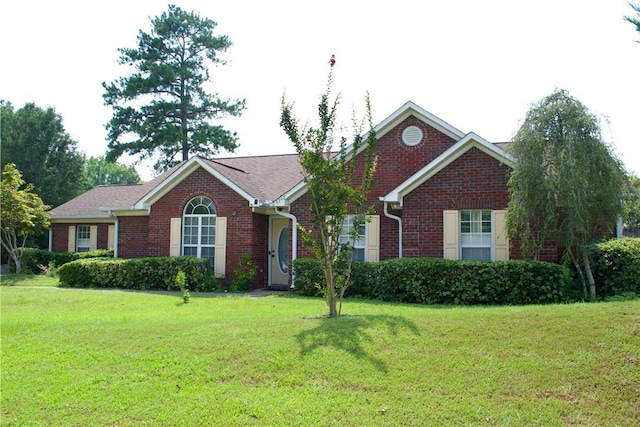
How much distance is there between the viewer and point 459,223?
14.2 meters

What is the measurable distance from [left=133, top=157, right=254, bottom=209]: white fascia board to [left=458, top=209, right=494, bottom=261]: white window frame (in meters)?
6.79

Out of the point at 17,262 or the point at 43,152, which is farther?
the point at 43,152

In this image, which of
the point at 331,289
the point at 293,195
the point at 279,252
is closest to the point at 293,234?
the point at 293,195

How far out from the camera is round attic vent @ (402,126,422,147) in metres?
16.4

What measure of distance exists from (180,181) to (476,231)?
9.93 metres

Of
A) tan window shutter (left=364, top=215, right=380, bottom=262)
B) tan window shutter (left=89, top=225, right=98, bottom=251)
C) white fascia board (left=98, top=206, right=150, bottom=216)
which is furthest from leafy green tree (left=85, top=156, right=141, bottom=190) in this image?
tan window shutter (left=364, top=215, right=380, bottom=262)

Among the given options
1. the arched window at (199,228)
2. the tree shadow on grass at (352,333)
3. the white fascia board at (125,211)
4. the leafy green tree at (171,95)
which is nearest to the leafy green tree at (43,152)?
the leafy green tree at (171,95)

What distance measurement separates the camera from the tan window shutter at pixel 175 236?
17.9 meters

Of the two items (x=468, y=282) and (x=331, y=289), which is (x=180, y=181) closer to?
(x=331, y=289)

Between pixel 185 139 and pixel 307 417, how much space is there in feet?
108

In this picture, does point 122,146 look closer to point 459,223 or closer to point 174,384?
point 459,223

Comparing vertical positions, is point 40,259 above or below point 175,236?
below

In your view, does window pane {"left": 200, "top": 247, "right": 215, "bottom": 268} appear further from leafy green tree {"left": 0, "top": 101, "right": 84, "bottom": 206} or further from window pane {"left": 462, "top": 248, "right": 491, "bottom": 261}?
leafy green tree {"left": 0, "top": 101, "right": 84, "bottom": 206}

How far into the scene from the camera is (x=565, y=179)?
11.4 m
